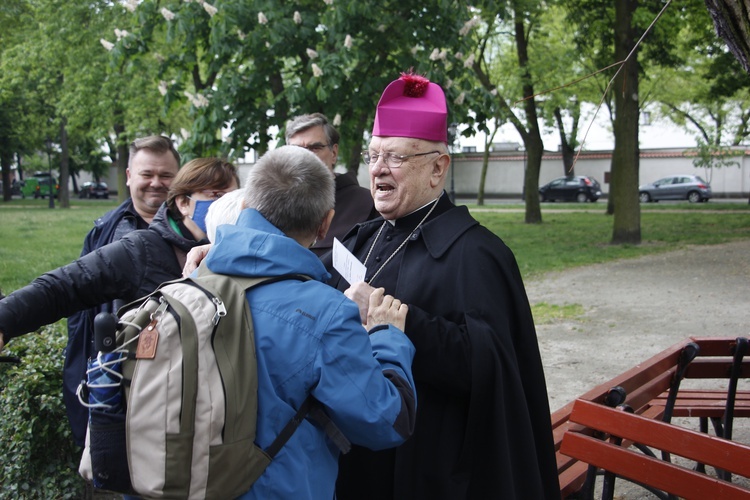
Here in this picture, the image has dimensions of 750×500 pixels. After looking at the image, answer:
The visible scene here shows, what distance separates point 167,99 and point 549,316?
5.67 m

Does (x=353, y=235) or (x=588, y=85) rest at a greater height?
(x=588, y=85)

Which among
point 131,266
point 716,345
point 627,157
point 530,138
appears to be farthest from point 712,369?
point 530,138

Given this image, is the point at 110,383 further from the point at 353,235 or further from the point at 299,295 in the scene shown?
the point at 353,235

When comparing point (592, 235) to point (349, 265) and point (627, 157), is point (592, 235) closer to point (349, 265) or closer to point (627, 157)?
point (627, 157)

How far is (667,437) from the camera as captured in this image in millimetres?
2760

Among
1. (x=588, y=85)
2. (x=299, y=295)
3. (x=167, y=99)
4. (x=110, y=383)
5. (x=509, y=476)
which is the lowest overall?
(x=509, y=476)

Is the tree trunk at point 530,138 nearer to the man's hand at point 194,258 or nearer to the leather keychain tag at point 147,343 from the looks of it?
the man's hand at point 194,258

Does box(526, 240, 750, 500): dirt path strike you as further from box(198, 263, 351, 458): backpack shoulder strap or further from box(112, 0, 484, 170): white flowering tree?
box(112, 0, 484, 170): white flowering tree

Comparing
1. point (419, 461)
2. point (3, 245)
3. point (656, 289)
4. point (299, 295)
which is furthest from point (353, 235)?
point (3, 245)

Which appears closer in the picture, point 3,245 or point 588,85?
point 3,245

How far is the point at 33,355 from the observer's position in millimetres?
4113

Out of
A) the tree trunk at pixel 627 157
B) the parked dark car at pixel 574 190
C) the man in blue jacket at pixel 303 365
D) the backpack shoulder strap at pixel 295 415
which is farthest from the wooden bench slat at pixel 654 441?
the parked dark car at pixel 574 190

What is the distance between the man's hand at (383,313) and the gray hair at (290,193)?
330mm

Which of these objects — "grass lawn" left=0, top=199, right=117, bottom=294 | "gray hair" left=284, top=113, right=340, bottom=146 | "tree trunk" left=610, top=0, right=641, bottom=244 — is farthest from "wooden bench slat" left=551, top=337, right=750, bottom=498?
"tree trunk" left=610, top=0, right=641, bottom=244
